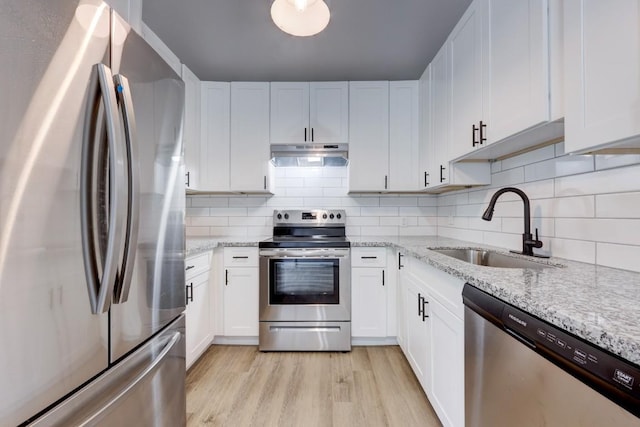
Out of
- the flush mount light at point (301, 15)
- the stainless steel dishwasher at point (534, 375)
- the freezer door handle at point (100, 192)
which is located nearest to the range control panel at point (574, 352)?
the stainless steel dishwasher at point (534, 375)

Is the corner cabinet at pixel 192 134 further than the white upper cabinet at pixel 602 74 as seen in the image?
Yes

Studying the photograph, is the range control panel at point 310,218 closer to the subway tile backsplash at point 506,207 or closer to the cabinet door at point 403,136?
the subway tile backsplash at point 506,207

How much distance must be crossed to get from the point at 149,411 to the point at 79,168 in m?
0.82

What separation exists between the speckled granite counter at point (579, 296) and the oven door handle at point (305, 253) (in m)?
1.16

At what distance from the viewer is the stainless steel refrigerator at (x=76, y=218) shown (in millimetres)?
572

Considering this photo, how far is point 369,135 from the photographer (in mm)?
2713

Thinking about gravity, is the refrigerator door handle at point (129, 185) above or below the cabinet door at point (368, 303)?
above

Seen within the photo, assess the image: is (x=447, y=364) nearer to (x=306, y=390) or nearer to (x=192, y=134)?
(x=306, y=390)

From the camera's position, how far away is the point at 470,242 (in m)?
2.26

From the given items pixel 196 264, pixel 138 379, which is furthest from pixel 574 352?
pixel 196 264

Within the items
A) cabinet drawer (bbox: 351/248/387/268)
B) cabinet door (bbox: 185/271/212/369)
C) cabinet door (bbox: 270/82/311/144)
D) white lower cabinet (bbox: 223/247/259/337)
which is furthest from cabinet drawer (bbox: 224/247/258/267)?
cabinet door (bbox: 270/82/311/144)

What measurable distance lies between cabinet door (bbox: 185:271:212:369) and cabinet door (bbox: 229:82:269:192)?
3.27 feet

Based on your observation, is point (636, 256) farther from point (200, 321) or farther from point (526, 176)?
point (200, 321)

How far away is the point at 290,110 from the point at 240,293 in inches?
68.8
